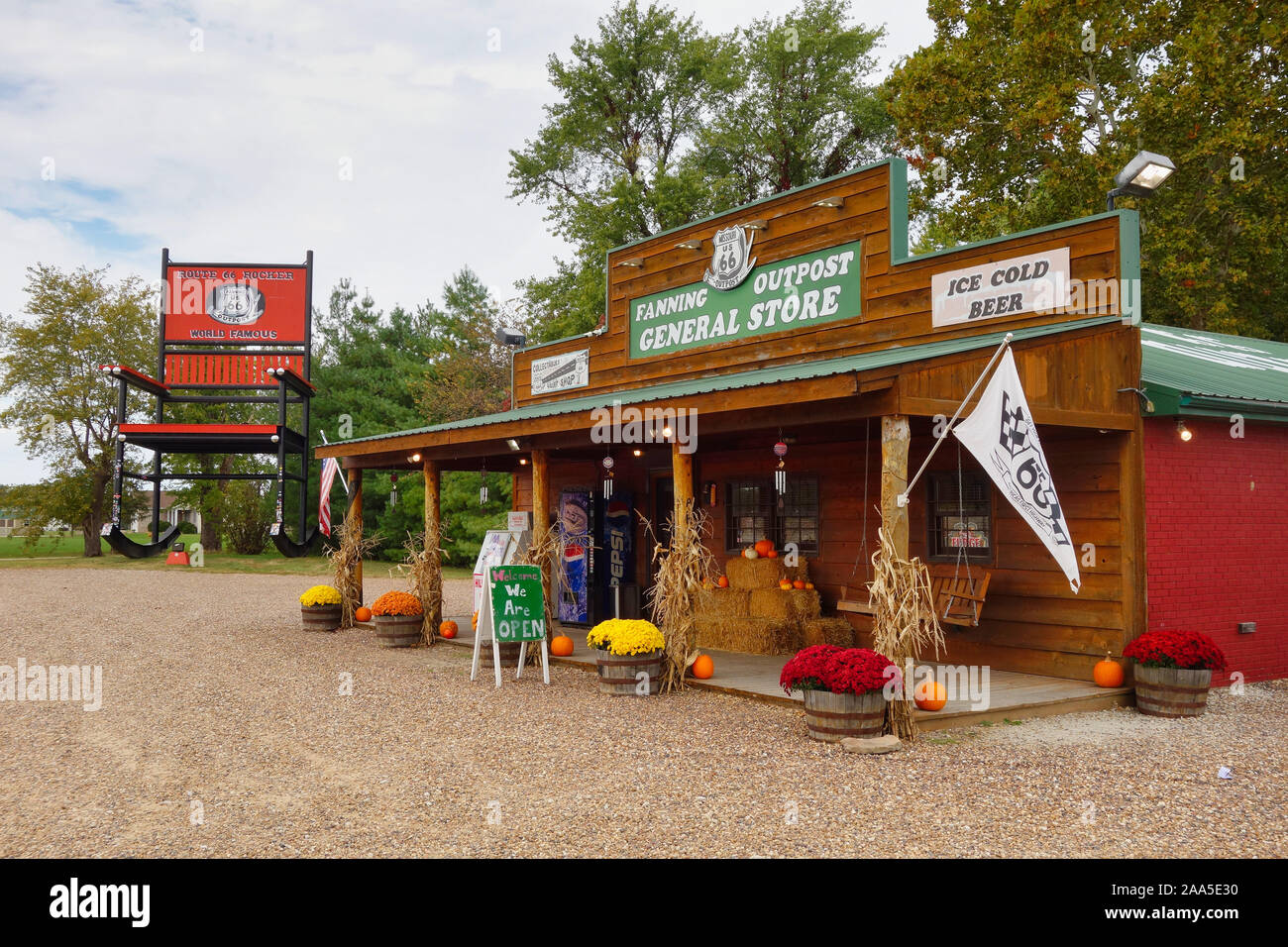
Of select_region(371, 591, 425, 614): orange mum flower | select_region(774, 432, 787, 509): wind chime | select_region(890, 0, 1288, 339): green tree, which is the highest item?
select_region(890, 0, 1288, 339): green tree

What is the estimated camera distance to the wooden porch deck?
21.4 feet

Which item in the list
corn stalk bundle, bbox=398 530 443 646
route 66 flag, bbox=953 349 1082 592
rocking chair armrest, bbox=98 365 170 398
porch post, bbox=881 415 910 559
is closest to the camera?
route 66 flag, bbox=953 349 1082 592

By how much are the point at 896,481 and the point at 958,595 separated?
247cm

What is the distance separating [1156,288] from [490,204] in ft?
59.6

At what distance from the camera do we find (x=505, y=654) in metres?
9.70

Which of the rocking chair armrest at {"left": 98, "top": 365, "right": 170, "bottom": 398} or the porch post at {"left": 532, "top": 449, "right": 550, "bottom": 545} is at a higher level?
the rocking chair armrest at {"left": 98, "top": 365, "right": 170, "bottom": 398}

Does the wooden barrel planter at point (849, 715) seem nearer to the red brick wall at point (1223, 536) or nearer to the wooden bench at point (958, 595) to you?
the wooden bench at point (958, 595)

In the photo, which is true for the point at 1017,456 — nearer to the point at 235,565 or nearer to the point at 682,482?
the point at 682,482

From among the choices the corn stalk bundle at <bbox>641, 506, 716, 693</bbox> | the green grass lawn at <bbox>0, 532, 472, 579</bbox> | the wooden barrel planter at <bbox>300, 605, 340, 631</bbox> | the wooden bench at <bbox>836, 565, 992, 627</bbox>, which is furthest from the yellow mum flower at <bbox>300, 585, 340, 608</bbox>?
the green grass lawn at <bbox>0, 532, 472, 579</bbox>

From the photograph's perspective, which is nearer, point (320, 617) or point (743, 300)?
point (743, 300)

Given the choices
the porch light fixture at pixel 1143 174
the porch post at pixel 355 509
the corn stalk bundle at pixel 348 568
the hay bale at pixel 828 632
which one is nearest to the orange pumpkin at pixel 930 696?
the hay bale at pixel 828 632

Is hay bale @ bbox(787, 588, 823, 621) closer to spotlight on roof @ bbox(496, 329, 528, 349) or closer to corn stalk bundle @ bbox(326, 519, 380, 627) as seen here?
corn stalk bundle @ bbox(326, 519, 380, 627)

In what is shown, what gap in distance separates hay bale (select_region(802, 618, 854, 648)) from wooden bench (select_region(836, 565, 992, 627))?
3.11 ft

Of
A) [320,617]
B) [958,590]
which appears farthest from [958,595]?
[320,617]
